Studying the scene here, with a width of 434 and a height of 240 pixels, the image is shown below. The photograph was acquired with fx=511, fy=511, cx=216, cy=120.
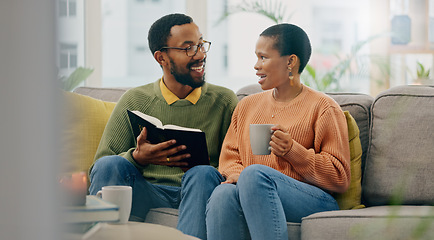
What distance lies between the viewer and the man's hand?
1721 mm

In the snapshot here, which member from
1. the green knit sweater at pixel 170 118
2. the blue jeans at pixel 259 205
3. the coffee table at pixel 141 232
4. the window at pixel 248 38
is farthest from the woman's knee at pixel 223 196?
the window at pixel 248 38

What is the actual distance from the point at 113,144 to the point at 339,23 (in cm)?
312

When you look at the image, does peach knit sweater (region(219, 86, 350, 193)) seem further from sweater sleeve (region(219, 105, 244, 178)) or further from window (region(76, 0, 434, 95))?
window (region(76, 0, 434, 95))

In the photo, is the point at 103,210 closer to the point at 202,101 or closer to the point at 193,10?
the point at 202,101

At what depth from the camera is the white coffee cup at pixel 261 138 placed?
1.66 meters

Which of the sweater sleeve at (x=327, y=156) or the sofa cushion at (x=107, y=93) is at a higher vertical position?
the sofa cushion at (x=107, y=93)

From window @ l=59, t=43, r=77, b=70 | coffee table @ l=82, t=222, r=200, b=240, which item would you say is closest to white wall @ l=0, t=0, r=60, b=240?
window @ l=59, t=43, r=77, b=70

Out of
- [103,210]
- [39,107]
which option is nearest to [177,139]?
[103,210]

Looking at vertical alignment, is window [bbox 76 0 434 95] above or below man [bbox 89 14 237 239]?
above

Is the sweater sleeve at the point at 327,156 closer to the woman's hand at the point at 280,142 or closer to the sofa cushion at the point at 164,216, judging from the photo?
the woman's hand at the point at 280,142

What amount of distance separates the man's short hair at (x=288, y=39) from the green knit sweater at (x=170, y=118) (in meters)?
0.30

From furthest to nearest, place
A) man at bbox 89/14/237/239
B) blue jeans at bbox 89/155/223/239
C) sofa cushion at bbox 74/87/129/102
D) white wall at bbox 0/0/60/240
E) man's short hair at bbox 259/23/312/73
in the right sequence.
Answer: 1. sofa cushion at bbox 74/87/129/102
2. man's short hair at bbox 259/23/312/73
3. man at bbox 89/14/237/239
4. blue jeans at bbox 89/155/223/239
5. white wall at bbox 0/0/60/240

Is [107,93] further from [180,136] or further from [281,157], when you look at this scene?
[281,157]

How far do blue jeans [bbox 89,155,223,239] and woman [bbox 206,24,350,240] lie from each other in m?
0.05
